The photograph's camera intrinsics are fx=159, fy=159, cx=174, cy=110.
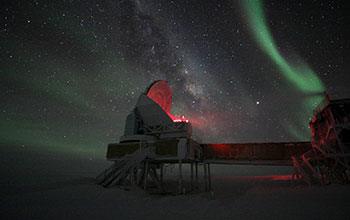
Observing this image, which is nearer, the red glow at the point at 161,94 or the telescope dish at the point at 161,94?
the telescope dish at the point at 161,94

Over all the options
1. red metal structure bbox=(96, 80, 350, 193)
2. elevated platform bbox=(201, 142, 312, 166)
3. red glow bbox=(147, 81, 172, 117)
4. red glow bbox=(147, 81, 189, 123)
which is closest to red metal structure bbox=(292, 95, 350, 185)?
red metal structure bbox=(96, 80, 350, 193)

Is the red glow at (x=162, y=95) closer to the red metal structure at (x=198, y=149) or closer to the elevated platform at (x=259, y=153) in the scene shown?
the red metal structure at (x=198, y=149)

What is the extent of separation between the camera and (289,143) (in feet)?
73.5

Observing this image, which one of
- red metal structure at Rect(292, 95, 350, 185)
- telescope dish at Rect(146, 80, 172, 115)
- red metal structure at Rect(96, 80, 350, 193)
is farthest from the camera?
telescope dish at Rect(146, 80, 172, 115)

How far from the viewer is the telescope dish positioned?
25.1 metres

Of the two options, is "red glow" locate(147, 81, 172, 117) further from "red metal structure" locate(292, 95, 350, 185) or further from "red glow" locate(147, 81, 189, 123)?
"red metal structure" locate(292, 95, 350, 185)

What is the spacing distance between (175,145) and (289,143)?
16.3 metres

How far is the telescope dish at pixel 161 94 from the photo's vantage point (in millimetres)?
25112

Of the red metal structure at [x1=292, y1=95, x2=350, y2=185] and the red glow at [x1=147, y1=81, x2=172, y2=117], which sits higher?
the red glow at [x1=147, y1=81, x2=172, y2=117]

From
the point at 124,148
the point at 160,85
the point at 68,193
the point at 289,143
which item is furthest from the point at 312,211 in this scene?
the point at 160,85

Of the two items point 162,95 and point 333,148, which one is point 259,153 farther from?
point 162,95

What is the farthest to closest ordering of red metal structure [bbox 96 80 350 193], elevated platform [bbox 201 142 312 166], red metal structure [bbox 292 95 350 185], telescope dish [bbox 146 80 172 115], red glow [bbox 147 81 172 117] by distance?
red glow [bbox 147 81 172 117], telescope dish [bbox 146 80 172 115], elevated platform [bbox 201 142 312 166], red metal structure [bbox 96 80 350 193], red metal structure [bbox 292 95 350 185]

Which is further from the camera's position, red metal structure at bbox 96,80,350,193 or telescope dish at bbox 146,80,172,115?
telescope dish at bbox 146,80,172,115

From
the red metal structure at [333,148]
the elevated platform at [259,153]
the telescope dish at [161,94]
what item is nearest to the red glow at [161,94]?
the telescope dish at [161,94]
